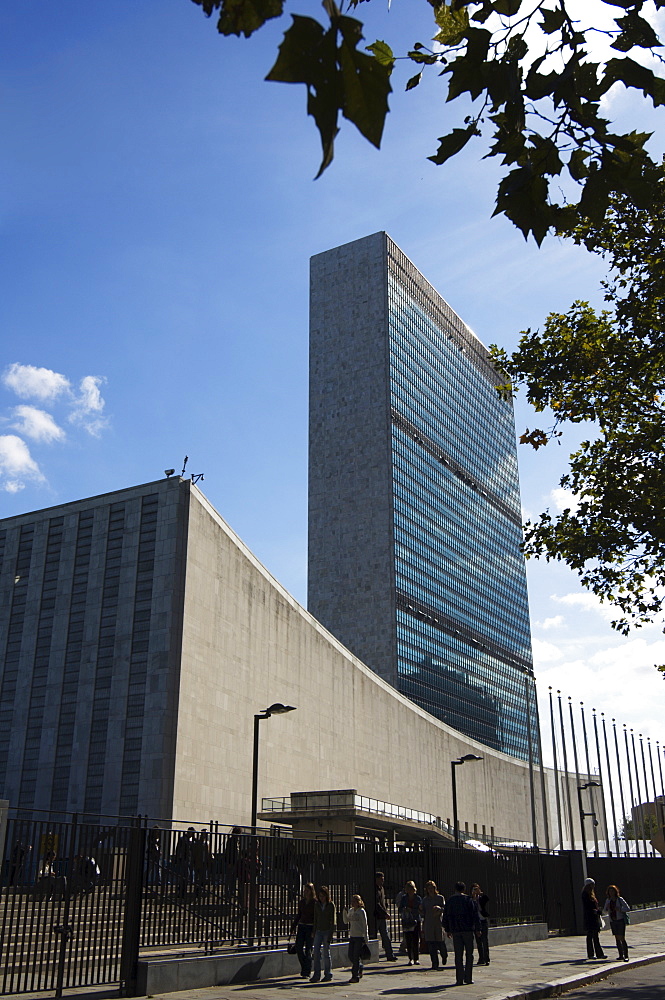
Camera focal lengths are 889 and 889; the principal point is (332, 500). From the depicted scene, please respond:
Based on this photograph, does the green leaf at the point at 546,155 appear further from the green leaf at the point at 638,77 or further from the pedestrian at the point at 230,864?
the pedestrian at the point at 230,864

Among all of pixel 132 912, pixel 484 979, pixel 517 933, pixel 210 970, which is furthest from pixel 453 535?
pixel 132 912

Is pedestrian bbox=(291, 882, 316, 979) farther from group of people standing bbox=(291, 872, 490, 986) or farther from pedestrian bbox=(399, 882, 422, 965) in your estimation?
pedestrian bbox=(399, 882, 422, 965)

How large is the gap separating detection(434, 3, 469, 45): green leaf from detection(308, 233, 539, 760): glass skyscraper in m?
101

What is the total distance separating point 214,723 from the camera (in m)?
45.7

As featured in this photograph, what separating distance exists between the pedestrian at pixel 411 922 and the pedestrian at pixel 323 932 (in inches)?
144

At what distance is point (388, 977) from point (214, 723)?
29.8 meters

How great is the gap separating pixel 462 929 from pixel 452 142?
1524 centimetres

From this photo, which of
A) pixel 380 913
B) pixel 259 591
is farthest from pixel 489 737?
pixel 380 913

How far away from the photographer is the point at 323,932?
1597 cm

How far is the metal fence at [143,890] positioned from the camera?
40.2 feet

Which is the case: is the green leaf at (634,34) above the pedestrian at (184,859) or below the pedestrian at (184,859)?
above

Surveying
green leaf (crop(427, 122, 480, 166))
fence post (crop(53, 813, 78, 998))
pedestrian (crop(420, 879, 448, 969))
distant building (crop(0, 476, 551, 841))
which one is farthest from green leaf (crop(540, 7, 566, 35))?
distant building (crop(0, 476, 551, 841))

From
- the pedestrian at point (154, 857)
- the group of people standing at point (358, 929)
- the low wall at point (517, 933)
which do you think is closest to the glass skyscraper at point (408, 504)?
the low wall at point (517, 933)

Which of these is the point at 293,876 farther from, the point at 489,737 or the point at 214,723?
the point at 489,737
